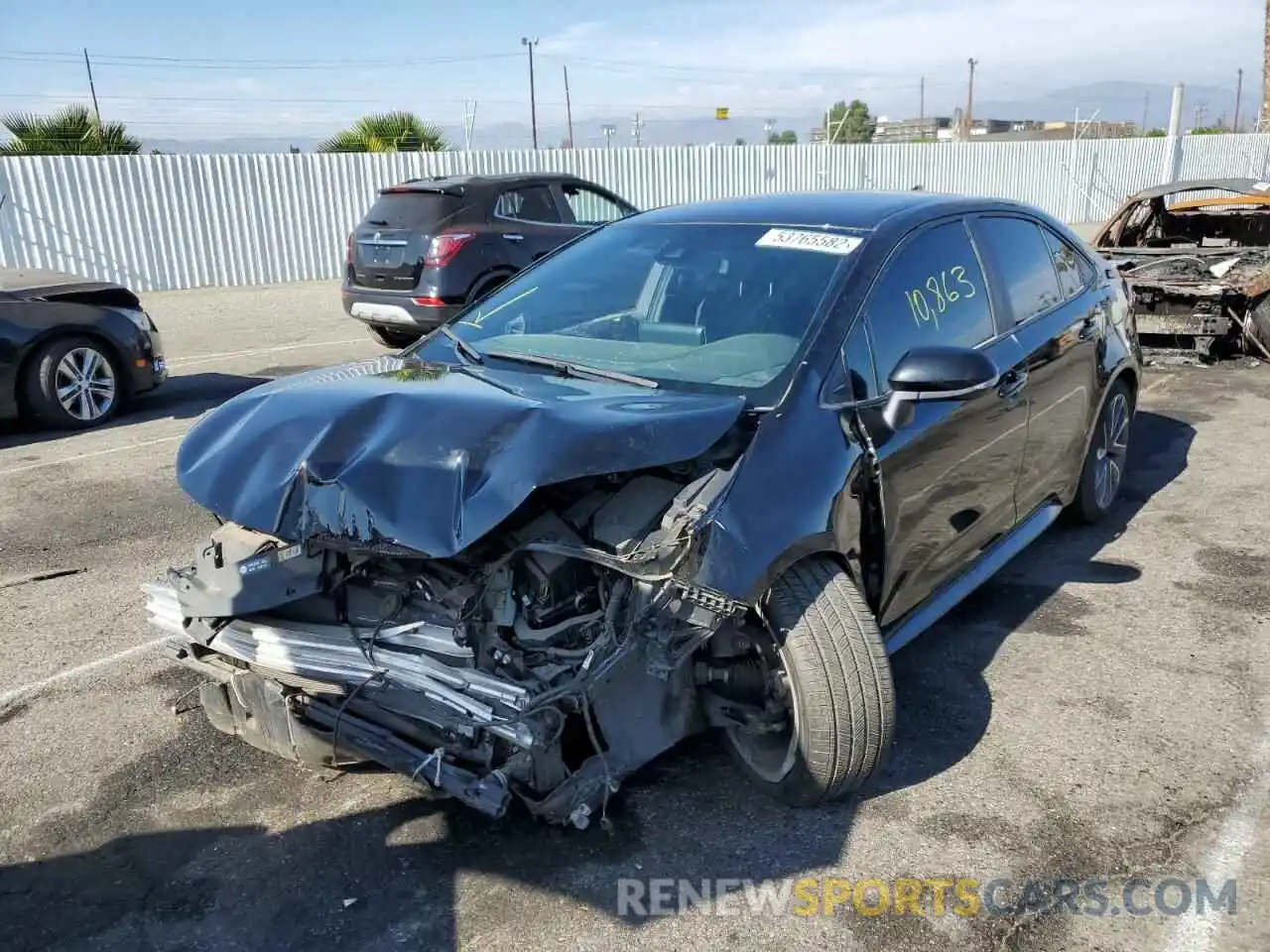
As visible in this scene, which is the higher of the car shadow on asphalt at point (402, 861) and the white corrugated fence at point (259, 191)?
the white corrugated fence at point (259, 191)

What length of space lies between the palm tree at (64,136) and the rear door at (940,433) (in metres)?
19.8

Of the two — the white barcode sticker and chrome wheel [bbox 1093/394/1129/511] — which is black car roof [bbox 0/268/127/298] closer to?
the white barcode sticker

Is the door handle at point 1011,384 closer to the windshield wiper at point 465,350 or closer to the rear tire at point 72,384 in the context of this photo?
the windshield wiper at point 465,350

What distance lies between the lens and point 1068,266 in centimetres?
495

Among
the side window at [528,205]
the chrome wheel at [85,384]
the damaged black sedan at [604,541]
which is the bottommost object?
the chrome wheel at [85,384]

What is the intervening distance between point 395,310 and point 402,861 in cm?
794

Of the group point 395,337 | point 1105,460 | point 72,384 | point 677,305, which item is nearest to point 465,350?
point 677,305

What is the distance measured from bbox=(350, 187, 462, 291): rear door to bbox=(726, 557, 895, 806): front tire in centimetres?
801

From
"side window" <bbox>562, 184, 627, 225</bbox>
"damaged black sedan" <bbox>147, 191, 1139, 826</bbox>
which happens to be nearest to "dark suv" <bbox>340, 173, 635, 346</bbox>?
"side window" <bbox>562, 184, 627, 225</bbox>

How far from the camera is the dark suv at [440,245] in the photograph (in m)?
10.1

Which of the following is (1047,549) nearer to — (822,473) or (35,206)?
(822,473)

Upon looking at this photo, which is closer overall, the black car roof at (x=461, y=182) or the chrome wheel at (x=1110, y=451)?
the chrome wheel at (x=1110, y=451)

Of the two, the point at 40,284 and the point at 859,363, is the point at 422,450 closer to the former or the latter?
the point at 859,363
